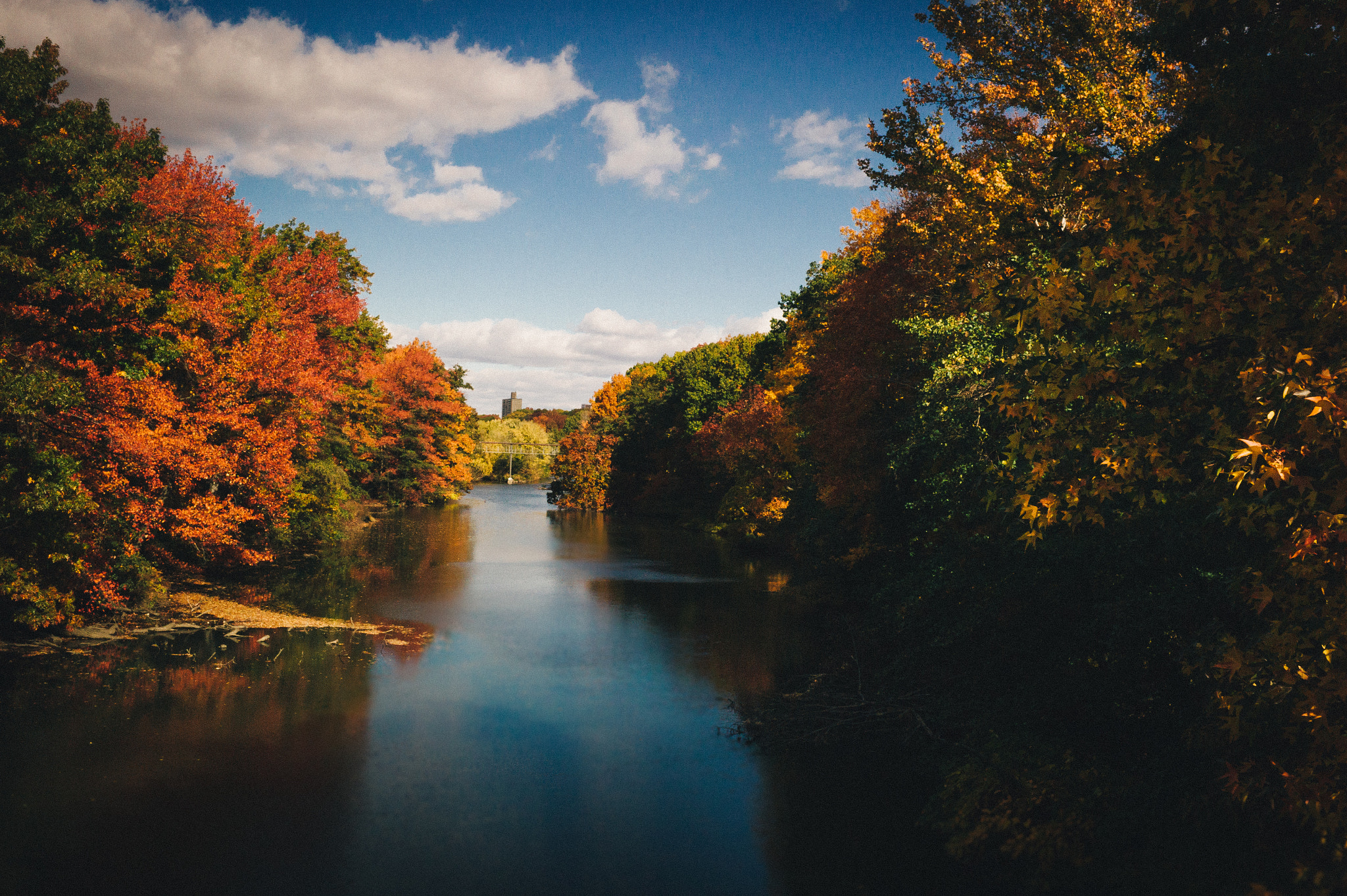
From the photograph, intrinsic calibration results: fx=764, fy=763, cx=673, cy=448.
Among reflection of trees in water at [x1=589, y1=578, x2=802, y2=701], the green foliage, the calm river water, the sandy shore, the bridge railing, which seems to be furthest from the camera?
the green foliage

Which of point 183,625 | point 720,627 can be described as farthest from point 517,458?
point 183,625

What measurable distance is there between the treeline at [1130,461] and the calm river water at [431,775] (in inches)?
67.5

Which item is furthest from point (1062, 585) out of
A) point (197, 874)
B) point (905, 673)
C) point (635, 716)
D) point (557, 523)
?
point (557, 523)

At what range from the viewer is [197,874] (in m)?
7.77

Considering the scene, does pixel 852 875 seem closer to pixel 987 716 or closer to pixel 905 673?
pixel 987 716

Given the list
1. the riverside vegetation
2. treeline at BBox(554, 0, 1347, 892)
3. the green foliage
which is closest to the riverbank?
the riverside vegetation

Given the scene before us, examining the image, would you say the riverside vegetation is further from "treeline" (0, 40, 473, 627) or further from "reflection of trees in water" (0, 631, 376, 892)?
"reflection of trees in water" (0, 631, 376, 892)

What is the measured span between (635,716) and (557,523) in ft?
136

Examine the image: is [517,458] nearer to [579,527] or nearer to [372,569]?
[579,527]

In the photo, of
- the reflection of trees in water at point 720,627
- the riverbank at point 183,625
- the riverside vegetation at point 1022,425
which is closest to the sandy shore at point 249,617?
the riverbank at point 183,625

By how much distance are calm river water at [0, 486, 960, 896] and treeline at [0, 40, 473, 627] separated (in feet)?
8.98

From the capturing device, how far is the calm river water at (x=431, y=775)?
818 centimetres

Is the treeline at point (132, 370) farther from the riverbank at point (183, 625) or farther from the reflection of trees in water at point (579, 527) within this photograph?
the reflection of trees in water at point (579, 527)

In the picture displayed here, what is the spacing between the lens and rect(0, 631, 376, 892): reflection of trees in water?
26.2 ft
